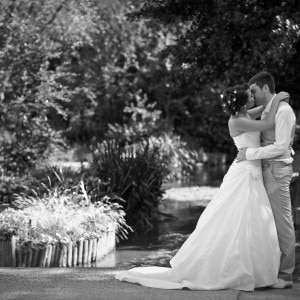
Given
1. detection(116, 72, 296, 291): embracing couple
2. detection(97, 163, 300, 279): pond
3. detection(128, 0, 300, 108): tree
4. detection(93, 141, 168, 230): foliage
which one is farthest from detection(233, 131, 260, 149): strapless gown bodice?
detection(93, 141, 168, 230): foliage

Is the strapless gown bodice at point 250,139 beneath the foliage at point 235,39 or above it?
beneath

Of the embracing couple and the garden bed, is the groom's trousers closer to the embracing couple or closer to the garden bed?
the embracing couple

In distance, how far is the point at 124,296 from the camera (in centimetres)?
557

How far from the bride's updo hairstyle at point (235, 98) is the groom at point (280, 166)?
16 cm

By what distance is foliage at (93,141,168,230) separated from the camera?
1058cm

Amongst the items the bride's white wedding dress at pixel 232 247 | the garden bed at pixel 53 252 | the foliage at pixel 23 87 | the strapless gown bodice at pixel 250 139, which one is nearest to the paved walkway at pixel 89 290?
the bride's white wedding dress at pixel 232 247

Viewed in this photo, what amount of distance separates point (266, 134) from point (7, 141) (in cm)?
963

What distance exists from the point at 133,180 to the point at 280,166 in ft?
16.3

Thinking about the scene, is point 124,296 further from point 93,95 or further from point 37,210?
point 93,95

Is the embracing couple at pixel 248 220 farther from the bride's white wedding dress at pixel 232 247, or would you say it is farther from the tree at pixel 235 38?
the tree at pixel 235 38

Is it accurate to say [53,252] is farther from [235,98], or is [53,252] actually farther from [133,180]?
[133,180]

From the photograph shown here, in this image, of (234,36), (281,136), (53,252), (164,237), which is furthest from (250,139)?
(234,36)

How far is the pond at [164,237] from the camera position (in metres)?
8.34

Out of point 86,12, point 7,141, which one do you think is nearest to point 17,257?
point 7,141
